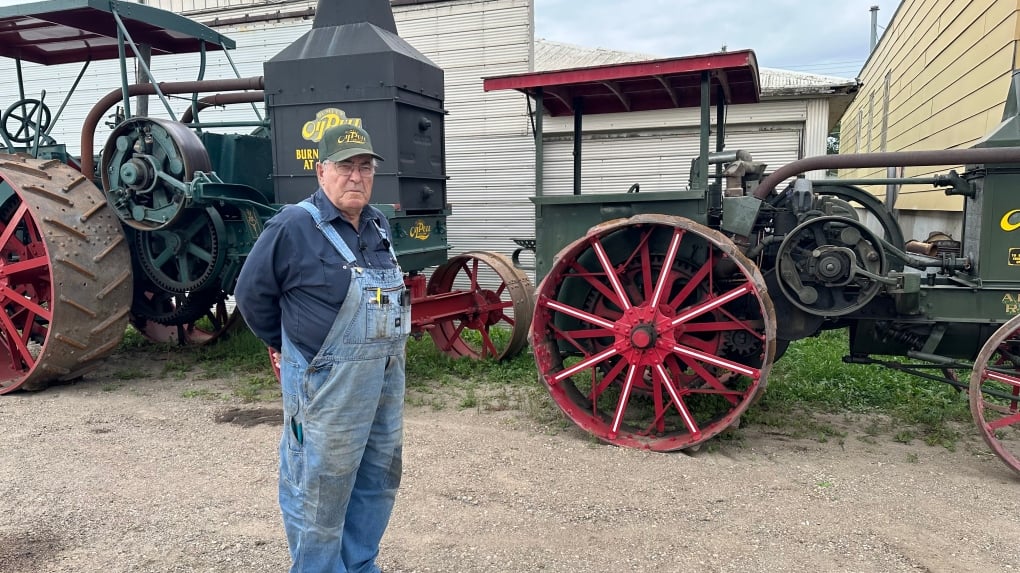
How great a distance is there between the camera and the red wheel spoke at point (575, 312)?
4.02 meters

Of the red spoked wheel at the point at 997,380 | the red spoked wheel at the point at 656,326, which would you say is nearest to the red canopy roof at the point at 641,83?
the red spoked wheel at the point at 656,326

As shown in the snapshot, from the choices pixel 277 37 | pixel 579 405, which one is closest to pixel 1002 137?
pixel 579 405

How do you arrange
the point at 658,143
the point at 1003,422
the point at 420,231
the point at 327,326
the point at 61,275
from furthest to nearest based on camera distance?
the point at 658,143 → the point at 420,231 → the point at 61,275 → the point at 1003,422 → the point at 327,326

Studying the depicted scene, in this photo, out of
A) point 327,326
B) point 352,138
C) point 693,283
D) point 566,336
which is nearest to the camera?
point 327,326

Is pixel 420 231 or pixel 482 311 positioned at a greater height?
pixel 420 231

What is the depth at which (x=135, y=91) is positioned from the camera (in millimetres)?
6008

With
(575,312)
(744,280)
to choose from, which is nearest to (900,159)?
(744,280)

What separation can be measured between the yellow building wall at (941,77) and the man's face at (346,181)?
4.17 metres

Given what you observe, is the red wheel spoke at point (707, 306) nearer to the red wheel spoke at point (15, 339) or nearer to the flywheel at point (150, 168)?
the flywheel at point (150, 168)

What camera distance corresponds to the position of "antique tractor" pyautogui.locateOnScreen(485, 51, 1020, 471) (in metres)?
3.73

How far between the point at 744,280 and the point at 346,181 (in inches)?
109

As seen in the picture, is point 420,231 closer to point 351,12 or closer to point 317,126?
point 317,126

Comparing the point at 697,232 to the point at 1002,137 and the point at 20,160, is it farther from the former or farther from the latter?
the point at 20,160

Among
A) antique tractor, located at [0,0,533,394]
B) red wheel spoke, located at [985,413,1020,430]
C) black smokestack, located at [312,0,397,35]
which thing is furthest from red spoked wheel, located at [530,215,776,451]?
black smokestack, located at [312,0,397,35]
